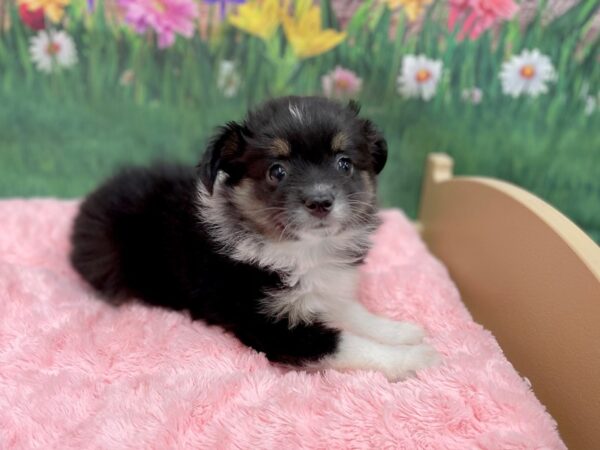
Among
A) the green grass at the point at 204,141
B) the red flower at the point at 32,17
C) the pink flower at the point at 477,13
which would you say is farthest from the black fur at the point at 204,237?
the pink flower at the point at 477,13

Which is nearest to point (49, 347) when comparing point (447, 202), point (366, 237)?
point (366, 237)

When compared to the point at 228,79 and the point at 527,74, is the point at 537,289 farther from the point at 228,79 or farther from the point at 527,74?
the point at 228,79

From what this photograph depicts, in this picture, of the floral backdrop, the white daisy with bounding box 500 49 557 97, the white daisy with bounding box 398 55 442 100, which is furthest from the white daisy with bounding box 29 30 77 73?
the white daisy with bounding box 500 49 557 97

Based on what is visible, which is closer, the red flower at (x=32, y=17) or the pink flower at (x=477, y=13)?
the pink flower at (x=477, y=13)

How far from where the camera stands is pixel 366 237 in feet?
7.30

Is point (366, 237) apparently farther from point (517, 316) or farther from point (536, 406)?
point (536, 406)

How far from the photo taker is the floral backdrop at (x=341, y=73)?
9.95 ft

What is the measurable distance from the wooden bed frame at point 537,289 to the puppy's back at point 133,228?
1.42m

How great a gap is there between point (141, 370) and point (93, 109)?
2.00m

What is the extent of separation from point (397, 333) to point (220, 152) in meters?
1.07

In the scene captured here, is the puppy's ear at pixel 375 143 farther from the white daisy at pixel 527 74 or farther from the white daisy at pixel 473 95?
the white daisy at pixel 527 74

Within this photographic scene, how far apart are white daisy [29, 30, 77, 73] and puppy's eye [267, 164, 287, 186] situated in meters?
2.03

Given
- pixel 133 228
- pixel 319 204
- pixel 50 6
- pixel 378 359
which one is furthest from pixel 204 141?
pixel 378 359

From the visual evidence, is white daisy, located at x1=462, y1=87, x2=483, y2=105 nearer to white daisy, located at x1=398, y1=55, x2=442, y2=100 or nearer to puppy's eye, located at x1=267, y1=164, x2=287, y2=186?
white daisy, located at x1=398, y1=55, x2=442, y2=100
